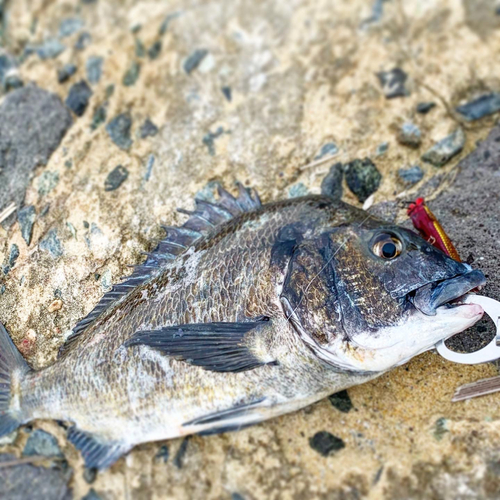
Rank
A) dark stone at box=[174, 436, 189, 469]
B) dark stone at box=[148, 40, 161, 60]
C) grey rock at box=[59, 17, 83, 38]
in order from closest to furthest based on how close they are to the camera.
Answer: dark stone at box=[174, 436, 189, 469] < dark stone at box=[148, 40, 161, 60] < grey rock at box=[59, 17, 83, 38]

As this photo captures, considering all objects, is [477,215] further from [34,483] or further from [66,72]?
[66,72]

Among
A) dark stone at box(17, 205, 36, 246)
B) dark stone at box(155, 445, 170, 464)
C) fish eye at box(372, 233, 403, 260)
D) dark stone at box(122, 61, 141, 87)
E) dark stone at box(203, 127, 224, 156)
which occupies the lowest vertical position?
dark stone at box(155, 445, 170, 464)

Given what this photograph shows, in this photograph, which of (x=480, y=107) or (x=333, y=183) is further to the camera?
(x=480, y=107)

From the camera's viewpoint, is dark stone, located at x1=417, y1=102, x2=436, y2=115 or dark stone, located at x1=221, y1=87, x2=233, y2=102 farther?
dark stone, located at x1=221, y1=87, x2=233, y2=102

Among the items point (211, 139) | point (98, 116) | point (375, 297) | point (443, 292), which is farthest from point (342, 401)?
point (98, 116)

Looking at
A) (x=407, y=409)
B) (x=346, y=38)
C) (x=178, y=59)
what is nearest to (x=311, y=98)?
(x=346, y=38)

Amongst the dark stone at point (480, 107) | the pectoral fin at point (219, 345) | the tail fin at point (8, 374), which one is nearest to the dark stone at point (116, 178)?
the tail fin at point (8, 374)

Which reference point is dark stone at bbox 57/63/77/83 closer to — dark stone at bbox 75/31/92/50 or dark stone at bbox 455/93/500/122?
dark stone at bbox 75/31/92/50

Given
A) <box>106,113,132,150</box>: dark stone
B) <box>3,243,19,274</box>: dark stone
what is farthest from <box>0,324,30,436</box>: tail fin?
<box>106,113,132,150</box>: dark stone
